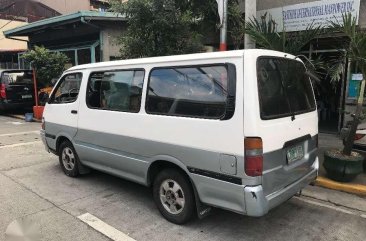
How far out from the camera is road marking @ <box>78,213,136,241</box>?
378cm

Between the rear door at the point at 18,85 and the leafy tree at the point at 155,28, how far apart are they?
21.8 ft

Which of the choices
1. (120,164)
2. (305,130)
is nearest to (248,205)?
(305,130)

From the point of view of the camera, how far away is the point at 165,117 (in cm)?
399

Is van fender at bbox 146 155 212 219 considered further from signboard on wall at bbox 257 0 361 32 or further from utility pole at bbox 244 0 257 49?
signboard on wall at bbox 257 0 361 32

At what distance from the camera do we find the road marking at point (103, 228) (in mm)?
3777

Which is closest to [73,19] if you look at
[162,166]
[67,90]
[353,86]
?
[67,90]

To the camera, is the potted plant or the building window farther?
the building window

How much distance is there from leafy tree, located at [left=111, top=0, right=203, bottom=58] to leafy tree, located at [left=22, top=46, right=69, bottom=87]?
4.83m

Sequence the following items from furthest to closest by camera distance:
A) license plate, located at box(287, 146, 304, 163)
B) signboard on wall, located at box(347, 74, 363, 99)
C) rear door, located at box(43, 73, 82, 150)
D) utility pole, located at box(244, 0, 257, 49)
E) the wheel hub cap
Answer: signboard on wall, located at box(347, 74, 363, 99), utility pole, located at box(244, 0, 257, 49), rear door, located at box(43, 73, 82, 150), the wheel hub cap, license plate, located at box(287, 146, 304, 163)

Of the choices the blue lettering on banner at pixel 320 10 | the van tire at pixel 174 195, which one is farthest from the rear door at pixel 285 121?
the blue lettering on banner at pixel 320 10

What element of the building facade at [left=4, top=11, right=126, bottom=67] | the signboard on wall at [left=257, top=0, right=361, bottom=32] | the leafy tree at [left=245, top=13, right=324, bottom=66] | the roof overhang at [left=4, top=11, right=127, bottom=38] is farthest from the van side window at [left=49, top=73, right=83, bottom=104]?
the building facade at [left=4, top=11, right=126, bottom=67]

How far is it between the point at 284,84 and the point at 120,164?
7.45 feet

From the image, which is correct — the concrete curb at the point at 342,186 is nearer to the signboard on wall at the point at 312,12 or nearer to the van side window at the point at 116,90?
the van side window at the point at 116,90

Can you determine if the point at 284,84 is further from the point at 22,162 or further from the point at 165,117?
the point at 22,162
